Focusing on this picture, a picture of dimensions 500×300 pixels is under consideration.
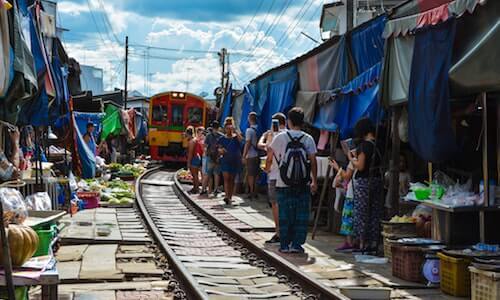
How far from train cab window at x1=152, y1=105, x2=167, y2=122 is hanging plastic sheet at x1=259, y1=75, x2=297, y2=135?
1459 cm

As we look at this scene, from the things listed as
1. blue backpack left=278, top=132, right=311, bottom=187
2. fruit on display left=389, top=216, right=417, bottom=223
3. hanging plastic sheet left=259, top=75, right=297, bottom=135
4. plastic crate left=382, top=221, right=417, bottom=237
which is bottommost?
plastic crate left=382, top=221, right=417, bottom=237

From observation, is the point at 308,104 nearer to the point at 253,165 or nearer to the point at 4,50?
the point at 253,165

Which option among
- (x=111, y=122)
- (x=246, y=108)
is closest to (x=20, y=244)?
(x=246, y=108)

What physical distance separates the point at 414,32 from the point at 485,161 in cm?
191

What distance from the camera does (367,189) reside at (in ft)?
28.7

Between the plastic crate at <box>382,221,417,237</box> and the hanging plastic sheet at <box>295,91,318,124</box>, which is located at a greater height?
the hanging plastic sheet at <box>295,91,318,124</box>

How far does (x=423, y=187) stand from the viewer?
8.22m

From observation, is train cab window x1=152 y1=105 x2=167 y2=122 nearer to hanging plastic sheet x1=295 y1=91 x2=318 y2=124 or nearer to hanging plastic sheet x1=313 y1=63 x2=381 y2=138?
hanging plastic sheet x1=295 y1=91 x2=318 y2=124

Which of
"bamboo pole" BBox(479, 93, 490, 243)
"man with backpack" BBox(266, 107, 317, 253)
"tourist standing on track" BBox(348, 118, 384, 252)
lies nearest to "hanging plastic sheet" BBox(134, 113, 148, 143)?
"man with backpack" BBox(266, 107, 317, 253)

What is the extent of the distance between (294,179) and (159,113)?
2261cm

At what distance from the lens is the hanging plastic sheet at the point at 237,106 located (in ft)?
71.0

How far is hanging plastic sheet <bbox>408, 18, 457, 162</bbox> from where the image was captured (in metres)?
7.51

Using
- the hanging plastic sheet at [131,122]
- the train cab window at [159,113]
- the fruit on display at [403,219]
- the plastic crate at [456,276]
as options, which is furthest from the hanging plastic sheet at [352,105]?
the hanging plastic sheet at [131,122]

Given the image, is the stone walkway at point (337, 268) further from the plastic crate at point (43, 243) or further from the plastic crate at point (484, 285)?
the plastic crate at point (43, 243)
